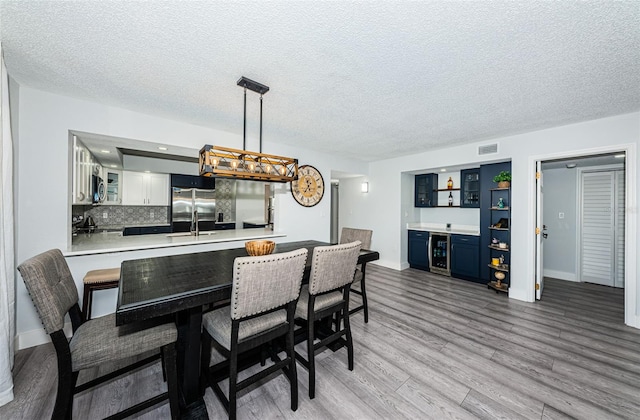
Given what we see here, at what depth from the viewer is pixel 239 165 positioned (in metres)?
2.30

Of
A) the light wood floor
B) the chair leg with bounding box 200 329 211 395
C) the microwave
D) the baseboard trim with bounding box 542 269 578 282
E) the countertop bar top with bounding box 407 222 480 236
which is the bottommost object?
the light wood floor

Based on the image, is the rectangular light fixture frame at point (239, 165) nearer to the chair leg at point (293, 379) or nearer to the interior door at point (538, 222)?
the chair leg at point (293, 379)

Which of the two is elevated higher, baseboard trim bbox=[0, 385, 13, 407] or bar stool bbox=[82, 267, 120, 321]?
bar stool bbox=[82, 267, 120, 321]

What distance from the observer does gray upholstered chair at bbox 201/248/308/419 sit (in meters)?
1.45

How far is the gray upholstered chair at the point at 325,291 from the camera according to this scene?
1.83 m

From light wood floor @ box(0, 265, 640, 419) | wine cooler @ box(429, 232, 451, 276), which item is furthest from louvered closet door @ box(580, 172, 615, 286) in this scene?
wine cooler @ box(429, 232, 451, 276)

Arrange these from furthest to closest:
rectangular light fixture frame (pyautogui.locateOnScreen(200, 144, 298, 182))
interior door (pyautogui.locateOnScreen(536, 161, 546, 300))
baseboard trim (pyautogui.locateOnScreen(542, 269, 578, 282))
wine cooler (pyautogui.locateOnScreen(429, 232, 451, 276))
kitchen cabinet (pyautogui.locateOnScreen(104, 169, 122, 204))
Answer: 1. wine cooler (pyautogui.locateOnScreen(429, 232, 451, 276))
2. kitchen cabinet (pyautogui.locateOnScreen(104, 169, 122, 204))
3. baseboard trim (pyautogui.locateOnScreen(542, 269, 578, 282))
4. interior door (pyautogui.locateOnScreen(536, 161, 546, 300))
5. rectangular light fixture frame (pyautogui.locateOnScreen(200, 144, 298, 182))

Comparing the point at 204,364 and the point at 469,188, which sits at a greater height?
the point at 469,188

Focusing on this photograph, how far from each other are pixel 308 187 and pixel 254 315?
3317 millimetres

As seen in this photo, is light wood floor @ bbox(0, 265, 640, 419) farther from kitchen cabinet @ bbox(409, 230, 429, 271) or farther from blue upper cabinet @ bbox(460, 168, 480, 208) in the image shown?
blue upper cabinet @ bbox(460, 168, 480, 208)

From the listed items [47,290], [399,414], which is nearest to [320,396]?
[399,414]

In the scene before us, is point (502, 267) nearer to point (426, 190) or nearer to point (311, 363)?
point (426, 190)

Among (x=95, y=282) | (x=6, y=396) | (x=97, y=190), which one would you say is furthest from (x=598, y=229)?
(x=97, y=190)

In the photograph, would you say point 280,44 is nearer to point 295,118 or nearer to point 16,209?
point 295,118
